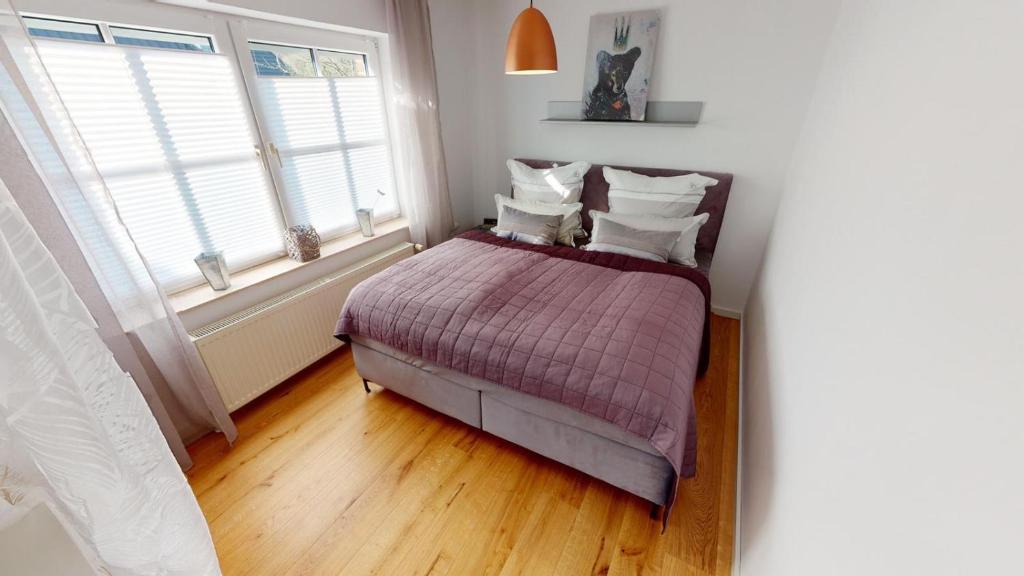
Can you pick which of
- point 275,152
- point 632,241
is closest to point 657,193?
point 632,241

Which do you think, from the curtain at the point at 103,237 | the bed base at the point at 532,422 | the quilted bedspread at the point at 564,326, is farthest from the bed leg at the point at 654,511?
the curtain at the point at 103,237

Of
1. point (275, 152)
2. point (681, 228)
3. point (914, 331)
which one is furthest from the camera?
point (681, 228)

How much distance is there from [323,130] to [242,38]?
582mm

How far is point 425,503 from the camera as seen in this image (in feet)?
5.11

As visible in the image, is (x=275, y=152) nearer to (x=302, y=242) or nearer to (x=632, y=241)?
(x=302, y=242)

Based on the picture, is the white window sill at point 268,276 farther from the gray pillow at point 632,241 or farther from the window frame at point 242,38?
the gray pillow at point 632,241

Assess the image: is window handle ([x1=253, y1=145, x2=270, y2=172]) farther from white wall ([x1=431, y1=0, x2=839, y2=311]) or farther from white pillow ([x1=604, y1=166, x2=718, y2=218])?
white pillow ([x1=604, y1=166, x2=718, y2=218])

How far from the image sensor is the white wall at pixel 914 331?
0.39 m

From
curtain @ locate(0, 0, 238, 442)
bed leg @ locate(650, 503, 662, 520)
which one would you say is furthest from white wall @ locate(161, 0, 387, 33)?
bed leg @ locate(650, 503, 662, 520)

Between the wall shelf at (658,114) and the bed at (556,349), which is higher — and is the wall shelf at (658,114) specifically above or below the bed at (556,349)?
above

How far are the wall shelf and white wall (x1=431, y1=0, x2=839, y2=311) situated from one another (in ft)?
0.18

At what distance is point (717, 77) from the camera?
235 cm

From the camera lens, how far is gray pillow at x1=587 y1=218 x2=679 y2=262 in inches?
88.6

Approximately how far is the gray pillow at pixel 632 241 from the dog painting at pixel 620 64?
86 cm
